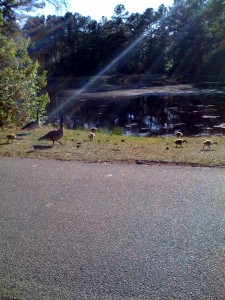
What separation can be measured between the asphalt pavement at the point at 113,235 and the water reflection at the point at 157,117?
10432 mm

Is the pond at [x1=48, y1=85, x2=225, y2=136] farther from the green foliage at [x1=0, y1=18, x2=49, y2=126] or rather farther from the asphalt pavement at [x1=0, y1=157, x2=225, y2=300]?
the asphalt pavement at [x1=0, y1=157, x2=225, y2=300]

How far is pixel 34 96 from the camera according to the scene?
580 inches

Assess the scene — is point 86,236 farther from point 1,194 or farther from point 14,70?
point 14,70

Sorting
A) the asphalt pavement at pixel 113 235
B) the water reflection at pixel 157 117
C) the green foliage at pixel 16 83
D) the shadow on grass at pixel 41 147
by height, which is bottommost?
the water reflection at pixel 157 117

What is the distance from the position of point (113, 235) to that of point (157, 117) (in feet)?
59.7

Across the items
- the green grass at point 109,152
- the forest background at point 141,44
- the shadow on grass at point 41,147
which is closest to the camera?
the green grass at point 109,152

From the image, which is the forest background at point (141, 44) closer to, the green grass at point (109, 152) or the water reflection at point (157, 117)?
the water reflection at point (157, 117)

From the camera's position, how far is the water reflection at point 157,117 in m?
17.8

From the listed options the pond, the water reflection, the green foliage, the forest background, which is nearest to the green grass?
the green foliage

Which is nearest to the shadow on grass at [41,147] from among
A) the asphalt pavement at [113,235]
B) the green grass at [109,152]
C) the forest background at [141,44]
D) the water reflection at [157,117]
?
the green grass at [109,152]

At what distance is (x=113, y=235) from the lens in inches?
174

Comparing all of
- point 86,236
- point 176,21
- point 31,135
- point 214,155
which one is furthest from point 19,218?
point 176,21

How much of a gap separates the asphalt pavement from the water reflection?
34.2 ft

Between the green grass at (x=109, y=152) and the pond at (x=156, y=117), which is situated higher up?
the green grass at (x=109, y=152)
